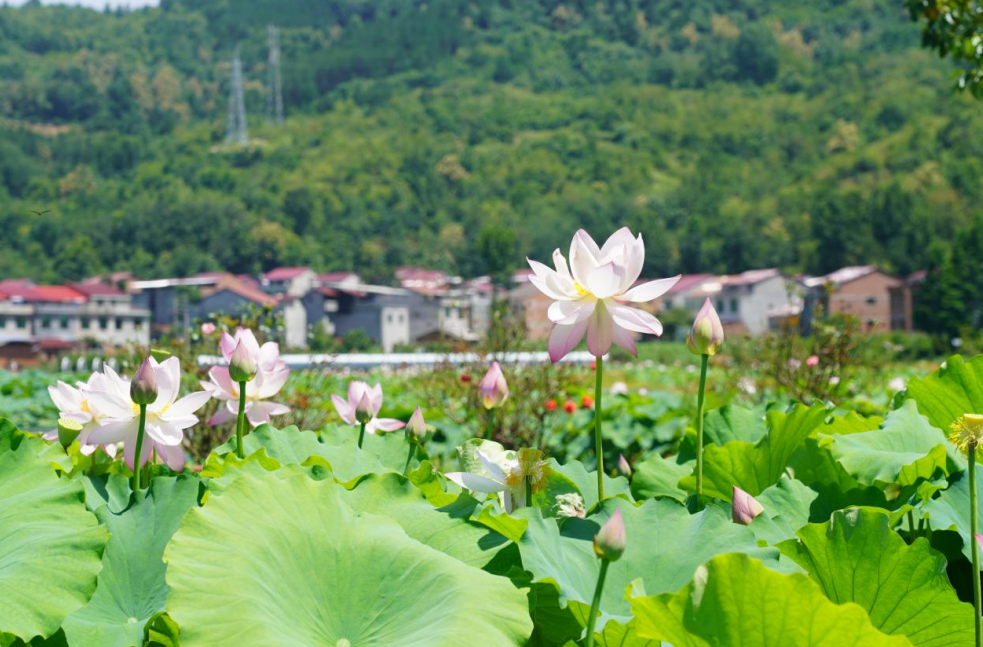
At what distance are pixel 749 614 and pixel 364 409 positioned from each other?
3.51 feet

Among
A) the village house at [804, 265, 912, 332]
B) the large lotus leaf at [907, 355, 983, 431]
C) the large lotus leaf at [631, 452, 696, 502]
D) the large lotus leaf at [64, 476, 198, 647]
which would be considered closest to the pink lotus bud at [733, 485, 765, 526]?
the large lotus leaf at [631, 452, 696, 502]

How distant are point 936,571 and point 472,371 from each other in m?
5.06

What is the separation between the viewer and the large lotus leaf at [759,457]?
158 cm

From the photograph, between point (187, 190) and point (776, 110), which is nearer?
point (187, 190)

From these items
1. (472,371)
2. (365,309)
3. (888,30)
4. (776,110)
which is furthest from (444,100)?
(472,371)

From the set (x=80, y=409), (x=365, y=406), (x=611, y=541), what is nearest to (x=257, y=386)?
(x=365, y=406)

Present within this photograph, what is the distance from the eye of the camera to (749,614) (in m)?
0.88

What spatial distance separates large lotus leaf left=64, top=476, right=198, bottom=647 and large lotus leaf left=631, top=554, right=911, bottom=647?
0.55m

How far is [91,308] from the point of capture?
47594 millimetres

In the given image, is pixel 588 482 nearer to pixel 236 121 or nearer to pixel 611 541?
pixel 611 541

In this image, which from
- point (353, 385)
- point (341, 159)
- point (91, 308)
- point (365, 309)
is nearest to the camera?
point (353, 385)

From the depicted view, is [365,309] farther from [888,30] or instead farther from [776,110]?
[888,30]

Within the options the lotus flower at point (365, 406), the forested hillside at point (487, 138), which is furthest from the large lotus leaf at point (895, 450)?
the forested hillside at point (487, 138)

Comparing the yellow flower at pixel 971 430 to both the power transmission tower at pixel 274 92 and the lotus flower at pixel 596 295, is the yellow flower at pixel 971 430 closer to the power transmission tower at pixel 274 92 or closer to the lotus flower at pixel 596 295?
the lotus flower at pixel 596 295
